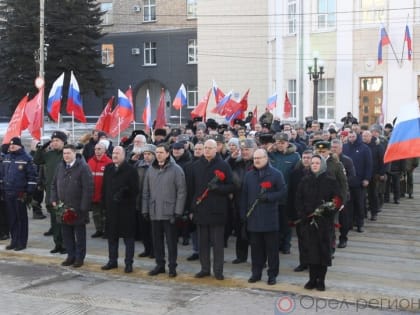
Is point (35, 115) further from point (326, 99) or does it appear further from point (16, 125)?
point (326, 99)

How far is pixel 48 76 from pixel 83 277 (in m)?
35.1

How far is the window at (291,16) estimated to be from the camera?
1123 inches

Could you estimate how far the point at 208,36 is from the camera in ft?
124

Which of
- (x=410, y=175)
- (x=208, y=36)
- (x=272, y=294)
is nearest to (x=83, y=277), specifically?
(x=272, y=294)

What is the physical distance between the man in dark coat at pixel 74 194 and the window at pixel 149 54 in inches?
1511

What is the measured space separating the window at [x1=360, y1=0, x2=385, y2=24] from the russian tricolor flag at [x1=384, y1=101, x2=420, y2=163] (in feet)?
63.1

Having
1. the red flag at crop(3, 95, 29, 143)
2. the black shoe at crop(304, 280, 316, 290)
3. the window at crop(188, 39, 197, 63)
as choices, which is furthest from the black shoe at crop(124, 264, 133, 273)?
the window at crop(188, 39, 197, 63)

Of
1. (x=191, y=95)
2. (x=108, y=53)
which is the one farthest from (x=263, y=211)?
(x=108, y=53)

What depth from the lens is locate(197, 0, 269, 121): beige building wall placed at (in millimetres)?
36031

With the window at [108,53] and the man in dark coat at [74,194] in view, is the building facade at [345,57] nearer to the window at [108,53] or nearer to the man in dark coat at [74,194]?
the man in dark coat at [74,194]

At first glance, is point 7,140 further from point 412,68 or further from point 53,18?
point 53,18

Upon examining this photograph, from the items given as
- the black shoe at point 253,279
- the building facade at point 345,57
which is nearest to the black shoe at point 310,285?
the black shoe at point 253,279

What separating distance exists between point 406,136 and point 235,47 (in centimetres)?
3133

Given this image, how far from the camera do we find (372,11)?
81.1 feet
